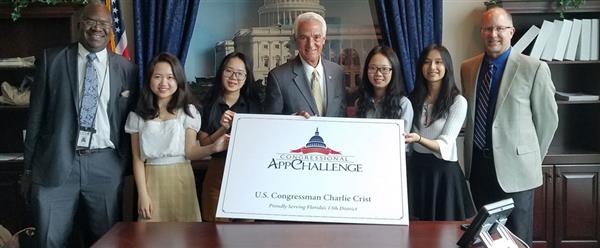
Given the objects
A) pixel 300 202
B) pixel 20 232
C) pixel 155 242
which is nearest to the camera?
pixel 155 242

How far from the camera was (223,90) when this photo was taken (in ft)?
10.4

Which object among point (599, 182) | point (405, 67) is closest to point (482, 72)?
point (405, 67)

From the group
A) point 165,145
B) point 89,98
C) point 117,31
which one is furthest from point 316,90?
point 117,31

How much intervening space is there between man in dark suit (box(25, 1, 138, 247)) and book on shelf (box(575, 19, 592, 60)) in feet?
9.05

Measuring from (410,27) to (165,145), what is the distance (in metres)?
1.79

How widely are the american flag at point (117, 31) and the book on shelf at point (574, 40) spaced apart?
2.74 m

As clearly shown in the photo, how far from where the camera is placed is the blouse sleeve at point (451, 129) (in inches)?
117

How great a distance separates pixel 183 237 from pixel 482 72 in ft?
5.97

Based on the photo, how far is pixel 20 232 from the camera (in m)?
3.61

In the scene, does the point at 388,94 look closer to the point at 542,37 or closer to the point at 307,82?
the point at 307,82

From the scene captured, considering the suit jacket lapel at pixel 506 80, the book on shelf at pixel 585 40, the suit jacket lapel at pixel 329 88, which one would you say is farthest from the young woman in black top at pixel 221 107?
the book on shelf at pixel 585 40

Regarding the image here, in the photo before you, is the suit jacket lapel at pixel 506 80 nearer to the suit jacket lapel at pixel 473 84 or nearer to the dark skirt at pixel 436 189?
the suit jacket lapel at pixel 473 84

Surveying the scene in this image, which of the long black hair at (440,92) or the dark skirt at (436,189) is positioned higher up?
the long black hair at (440,92)

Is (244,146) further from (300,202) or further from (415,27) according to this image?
(415,27)
